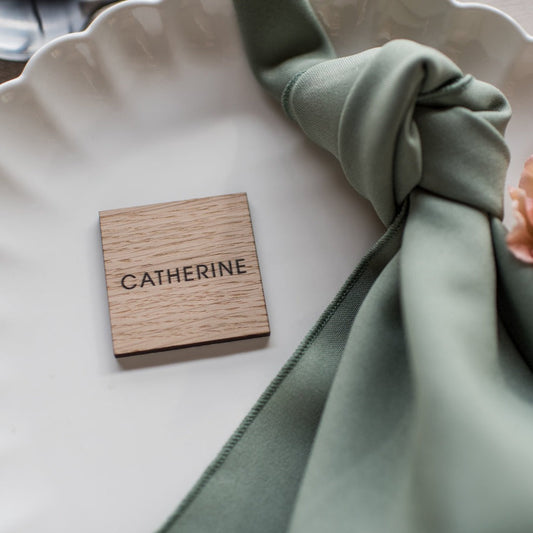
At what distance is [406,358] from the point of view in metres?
0.46

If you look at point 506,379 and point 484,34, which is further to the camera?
point 484,34

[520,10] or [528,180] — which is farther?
[520,10]

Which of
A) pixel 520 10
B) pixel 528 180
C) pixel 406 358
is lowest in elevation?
pixel 406 358

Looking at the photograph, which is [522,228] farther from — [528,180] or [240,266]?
[240,266]

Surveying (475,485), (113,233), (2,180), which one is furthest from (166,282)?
(475,485)

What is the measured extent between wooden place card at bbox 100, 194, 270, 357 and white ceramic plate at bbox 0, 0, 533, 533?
13 millimetres

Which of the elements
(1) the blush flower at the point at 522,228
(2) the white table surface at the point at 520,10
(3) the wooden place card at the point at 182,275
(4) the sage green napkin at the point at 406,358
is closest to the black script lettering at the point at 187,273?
(3) the wooden place card at the point at 182,275

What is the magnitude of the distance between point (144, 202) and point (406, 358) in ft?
0.83

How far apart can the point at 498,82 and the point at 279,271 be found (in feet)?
0.84

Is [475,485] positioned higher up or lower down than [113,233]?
lower down

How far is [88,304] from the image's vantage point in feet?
1.70

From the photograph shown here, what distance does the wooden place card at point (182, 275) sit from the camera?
50 centimetres

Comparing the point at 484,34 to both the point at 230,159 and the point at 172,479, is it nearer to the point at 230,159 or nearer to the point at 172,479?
the point at 230,159

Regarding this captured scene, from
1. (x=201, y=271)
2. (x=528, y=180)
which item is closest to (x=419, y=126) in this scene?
(x=528, y=180)
